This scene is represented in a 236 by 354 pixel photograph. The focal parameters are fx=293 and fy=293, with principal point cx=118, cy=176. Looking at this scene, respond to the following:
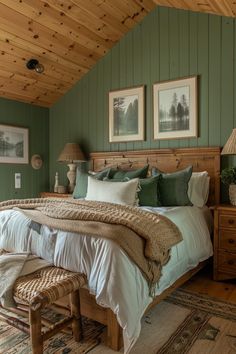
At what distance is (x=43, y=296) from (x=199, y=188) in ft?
6.96

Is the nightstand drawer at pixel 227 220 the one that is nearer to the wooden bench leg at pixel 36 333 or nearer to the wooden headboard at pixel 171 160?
the wooden headboard at pixel 171 160

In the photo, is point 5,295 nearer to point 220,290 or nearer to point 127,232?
point 127,232

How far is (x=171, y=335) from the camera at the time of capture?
197cm

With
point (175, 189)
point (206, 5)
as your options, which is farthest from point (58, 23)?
point (175, 189)

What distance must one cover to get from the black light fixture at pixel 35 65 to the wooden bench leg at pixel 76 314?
2.84 meters

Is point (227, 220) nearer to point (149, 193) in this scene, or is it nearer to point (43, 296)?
point (149, 193)

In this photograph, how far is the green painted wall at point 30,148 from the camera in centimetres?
416

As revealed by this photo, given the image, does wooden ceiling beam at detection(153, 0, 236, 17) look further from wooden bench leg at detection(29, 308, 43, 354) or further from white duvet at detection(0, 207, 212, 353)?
wooden bench leg at detection(29, 308, 43, 354)

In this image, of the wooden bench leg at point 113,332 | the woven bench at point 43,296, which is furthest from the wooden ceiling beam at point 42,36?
the wooden bench leg at point 113,332

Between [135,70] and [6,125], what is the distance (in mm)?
1941

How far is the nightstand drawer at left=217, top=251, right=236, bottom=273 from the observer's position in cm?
280

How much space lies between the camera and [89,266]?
183 cm

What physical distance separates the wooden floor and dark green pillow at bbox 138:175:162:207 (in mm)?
844

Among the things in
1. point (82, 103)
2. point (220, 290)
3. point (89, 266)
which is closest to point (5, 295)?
point (89, 266)
